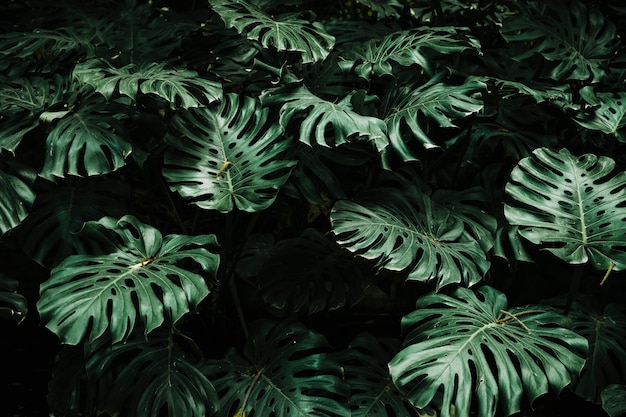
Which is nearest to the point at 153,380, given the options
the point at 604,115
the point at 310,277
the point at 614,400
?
the point at 310,277

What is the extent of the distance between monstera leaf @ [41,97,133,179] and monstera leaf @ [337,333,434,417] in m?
0.83

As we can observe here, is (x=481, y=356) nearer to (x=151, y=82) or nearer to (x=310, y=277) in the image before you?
(x=310, y=277)

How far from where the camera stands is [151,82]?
6.82 ft

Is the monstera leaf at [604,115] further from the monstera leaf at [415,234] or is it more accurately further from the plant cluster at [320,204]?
the monstera leaf at [415,234]

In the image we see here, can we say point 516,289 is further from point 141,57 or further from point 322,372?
point 141,57

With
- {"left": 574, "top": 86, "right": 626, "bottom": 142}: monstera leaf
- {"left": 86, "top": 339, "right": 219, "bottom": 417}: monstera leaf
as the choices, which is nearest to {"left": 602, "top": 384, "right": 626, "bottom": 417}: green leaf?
{"left": 574, "top": 86, "right": 626, "bottom": 142}: monstera leaf

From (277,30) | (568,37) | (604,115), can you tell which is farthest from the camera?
(568,37)

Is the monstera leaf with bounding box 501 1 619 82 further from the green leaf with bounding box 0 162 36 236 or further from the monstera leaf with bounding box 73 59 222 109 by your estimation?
the green leaf with bounding box 0 162 36 236

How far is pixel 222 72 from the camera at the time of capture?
8.18 feet

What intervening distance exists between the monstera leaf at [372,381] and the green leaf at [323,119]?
58 centimetres

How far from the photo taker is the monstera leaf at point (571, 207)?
6.20 feet

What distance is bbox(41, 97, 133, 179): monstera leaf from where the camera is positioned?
6.63 feet

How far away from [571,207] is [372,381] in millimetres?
722

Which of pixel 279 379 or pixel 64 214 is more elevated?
pixel 64 214
